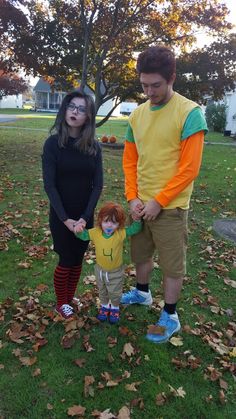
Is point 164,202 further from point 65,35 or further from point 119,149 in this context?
point 119,149

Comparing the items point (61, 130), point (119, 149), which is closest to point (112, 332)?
point (61, 130)

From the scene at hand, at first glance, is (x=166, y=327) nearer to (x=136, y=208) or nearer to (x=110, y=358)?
(x=110, y=358)

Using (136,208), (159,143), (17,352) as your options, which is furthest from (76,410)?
(159,143)

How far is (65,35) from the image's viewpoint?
→ 13391mm

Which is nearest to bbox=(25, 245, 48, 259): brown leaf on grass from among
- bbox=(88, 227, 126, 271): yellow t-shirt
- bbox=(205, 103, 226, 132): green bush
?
bbox=(88, 227, 126, 271): yellow t-shirt

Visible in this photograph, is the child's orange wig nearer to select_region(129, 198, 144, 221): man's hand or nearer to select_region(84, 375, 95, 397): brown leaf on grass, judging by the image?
select_region(129, 198, 144, 221): man's hand

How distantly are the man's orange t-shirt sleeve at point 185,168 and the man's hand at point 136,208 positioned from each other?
27 cm

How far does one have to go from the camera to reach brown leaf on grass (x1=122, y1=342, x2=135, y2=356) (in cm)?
351

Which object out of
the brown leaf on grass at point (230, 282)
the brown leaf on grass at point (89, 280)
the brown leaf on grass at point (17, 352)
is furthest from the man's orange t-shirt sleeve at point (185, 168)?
the brown leaf on grass at point (230, 282)

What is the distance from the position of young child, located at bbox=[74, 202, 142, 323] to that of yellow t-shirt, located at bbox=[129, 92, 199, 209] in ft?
1.00

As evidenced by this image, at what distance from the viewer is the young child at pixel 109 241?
3.47 meters

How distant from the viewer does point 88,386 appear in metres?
3.11

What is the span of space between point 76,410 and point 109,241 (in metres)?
1.38

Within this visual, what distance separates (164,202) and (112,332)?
1.46m
